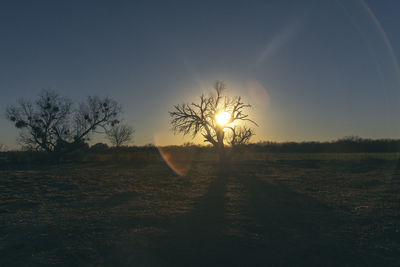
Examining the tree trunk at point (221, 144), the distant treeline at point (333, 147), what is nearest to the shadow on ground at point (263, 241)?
the tree trunk at point (221, 144)

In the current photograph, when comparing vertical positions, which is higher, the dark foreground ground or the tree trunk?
the tree trunk

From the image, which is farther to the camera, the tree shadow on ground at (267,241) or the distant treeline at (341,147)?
the distant treeline at (341,147)

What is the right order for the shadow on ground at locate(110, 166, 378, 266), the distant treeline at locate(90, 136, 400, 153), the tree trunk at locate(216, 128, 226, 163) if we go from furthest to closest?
1. the distant treeline at locate(90, 136, 400, 153)
2. the tree trunk at locate(216, 128, 226, 163)
3. the shadow on ground at locate(110, 166, 378, 266)

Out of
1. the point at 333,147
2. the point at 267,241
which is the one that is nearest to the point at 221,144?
the point at 267,241

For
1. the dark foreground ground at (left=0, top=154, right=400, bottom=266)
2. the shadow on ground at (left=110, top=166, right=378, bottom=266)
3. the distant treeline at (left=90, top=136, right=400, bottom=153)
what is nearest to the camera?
the shadow on ground at (left=110, top=166, right=378, bottom=266)

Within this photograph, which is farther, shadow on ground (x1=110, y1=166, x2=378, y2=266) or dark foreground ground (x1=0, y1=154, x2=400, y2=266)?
dark foreground ground (x1=0, y1=154, x2=400, y2=266)

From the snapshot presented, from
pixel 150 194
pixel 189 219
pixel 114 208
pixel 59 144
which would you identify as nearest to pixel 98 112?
pixel 59 144

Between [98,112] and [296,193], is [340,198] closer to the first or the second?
[296,193]

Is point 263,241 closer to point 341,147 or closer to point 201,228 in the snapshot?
point 201,228

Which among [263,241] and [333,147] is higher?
[333,147]

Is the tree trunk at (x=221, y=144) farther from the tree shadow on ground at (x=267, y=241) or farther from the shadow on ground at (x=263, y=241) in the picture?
the shadow on ground at (x=263, y=241)

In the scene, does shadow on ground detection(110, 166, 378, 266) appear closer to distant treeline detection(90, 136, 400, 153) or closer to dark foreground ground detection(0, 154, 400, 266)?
dark foreground ground detection(0, 154, 400, 266)

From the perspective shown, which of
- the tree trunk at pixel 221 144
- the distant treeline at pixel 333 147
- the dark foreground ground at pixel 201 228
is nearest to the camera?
the dark foreground ground at pixel 201 228

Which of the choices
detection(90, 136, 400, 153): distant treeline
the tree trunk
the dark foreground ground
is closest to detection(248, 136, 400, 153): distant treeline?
detection(90, 136, 400, 153): distant treeline
